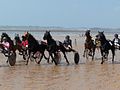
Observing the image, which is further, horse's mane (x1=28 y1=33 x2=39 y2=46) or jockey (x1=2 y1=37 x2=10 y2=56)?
jockey (x1=2 y1=37 x2=10 y2=56)

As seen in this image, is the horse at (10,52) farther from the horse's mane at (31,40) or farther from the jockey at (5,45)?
the horse's mane at (31,40)

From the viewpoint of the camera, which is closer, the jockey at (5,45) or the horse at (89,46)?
the jockey at (5,45)

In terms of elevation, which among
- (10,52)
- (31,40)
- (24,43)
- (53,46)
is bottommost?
(10,52)

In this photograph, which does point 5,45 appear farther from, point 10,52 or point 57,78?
point 57,78

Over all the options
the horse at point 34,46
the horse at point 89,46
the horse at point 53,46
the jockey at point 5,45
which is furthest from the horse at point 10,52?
the horse at point 89,46

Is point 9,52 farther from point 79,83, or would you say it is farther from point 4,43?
point 79,83

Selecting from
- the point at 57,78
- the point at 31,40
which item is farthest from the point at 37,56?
the point at 57,78

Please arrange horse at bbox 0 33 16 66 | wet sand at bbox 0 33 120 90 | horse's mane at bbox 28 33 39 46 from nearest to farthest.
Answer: wet sand at bbox 0 33 120 90, horse's mane at bbox 28 33 39 46, horse at bbox 0 33 16 66

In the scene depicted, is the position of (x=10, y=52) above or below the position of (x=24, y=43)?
below

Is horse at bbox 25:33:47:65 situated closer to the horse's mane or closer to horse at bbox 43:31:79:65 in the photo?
the horse's mane

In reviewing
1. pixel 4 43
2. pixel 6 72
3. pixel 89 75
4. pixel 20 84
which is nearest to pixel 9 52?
pixel 4 43

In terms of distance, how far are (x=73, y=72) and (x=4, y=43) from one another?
4.69m

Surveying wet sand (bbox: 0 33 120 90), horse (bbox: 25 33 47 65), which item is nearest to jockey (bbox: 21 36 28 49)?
horse (bbox: 25 33 47 65)

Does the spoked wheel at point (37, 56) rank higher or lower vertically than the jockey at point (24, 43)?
lower
